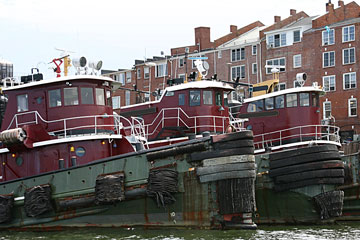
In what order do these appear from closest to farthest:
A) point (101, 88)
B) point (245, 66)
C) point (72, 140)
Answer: point (72, 140) < point (101, 88) < point (245, 66)

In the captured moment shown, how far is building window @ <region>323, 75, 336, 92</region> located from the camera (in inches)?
2119

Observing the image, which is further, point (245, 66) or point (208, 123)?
point (245, 66)

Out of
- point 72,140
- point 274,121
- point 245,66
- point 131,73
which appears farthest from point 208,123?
point 131,73

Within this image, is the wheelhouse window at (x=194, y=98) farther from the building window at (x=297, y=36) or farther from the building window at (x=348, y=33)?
the building window at (x=297, y=36)

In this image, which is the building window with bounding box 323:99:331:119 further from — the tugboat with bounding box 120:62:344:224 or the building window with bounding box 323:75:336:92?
the tugboat with bounding box 120:62:344:224

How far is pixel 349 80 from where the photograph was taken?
5275cm

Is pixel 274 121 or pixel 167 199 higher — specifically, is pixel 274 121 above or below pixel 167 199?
above

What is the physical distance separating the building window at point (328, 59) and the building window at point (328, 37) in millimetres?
932

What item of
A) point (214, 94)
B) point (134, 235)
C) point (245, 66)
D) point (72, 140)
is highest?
point (245, 66)

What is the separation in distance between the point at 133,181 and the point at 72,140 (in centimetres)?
239

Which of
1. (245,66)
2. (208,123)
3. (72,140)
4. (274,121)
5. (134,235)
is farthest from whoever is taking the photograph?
(245,66)

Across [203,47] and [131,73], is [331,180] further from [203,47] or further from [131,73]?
[131,73]

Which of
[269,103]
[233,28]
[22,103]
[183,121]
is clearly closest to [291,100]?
[269,103]

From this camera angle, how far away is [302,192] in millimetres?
22078
